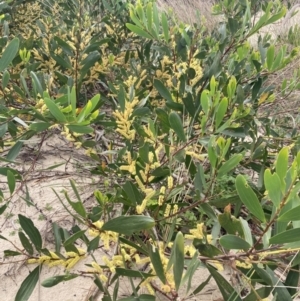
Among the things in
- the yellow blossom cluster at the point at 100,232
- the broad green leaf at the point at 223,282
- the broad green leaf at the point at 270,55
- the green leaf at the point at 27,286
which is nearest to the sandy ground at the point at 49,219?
the green leaf at the point at 27,286

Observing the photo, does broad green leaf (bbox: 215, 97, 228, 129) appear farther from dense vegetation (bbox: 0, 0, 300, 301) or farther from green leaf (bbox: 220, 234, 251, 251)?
green leaf (bbox: 220, 234, 251, 251)

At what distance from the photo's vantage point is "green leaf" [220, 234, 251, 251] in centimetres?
64

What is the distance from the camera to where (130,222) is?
747 millimetres

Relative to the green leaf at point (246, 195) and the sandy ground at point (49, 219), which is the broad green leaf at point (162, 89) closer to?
the sandy ground at point (49, 219)

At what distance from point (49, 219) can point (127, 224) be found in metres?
0.88

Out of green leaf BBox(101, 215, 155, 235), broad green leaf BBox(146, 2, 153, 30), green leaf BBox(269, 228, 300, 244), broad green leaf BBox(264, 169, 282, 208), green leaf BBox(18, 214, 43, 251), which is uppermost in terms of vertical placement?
broad green leaf BBox(146, 2, 153, 30)

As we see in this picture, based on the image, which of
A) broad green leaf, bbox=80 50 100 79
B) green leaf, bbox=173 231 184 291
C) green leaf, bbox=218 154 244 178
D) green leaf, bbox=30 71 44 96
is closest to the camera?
green leaf, bbox=173 231 184 291

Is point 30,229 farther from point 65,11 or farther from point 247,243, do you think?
point 65,11

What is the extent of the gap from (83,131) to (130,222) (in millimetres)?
242

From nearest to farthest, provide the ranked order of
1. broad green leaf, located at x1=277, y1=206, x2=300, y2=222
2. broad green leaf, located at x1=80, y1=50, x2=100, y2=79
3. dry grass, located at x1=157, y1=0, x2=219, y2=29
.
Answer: broad green leaf, located at x1=277, y1=206, x2=300, y2=222
broad green leaf, located at x1=80, y1=50, x2=100, y2=79
dry grass, located at x1=157, y1=0, x2=219, y2=29

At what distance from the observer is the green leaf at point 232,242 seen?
2.10ft

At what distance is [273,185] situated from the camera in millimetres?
570

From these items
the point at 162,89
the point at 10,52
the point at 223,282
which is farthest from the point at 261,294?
the point at 10,52

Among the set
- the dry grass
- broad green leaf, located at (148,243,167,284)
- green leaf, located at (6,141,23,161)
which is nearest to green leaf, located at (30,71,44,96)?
green leaf, located at (6,141,23,161)
